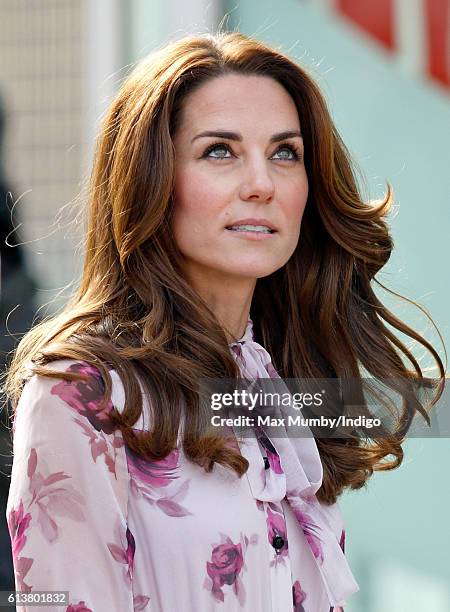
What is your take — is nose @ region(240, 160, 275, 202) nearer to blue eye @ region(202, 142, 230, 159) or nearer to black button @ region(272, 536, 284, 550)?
blue eye @ region(202, 142, 230, 159)

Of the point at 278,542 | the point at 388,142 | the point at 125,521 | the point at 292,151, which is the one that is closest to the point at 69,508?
the point at 125,521

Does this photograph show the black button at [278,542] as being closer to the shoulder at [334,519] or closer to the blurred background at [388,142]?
the shoulder at [334,519]

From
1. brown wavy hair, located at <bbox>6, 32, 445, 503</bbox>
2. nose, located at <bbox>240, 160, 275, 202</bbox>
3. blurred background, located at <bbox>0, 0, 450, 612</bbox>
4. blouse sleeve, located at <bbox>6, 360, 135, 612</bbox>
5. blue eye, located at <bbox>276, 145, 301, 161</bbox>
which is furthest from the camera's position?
blurred background, located at <bbox>0, 0, 450, 612</bbox>

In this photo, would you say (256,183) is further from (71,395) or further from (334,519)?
(334,519)

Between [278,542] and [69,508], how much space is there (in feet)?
1.20

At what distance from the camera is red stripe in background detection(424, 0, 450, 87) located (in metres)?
3.96

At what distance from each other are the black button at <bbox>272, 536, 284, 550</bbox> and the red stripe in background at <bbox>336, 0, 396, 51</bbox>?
8.20 feet

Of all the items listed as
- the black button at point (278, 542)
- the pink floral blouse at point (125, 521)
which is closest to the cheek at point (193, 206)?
the pink floral blouse at point (125, 521)

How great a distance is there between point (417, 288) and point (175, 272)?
6.68ft

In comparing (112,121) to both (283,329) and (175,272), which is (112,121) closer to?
(175,272)

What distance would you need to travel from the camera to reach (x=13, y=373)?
2.11m

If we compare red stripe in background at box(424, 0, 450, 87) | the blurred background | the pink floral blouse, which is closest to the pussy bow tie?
the pink floral blouse

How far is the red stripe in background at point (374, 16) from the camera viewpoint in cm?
402

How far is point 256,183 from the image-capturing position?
2.05m
